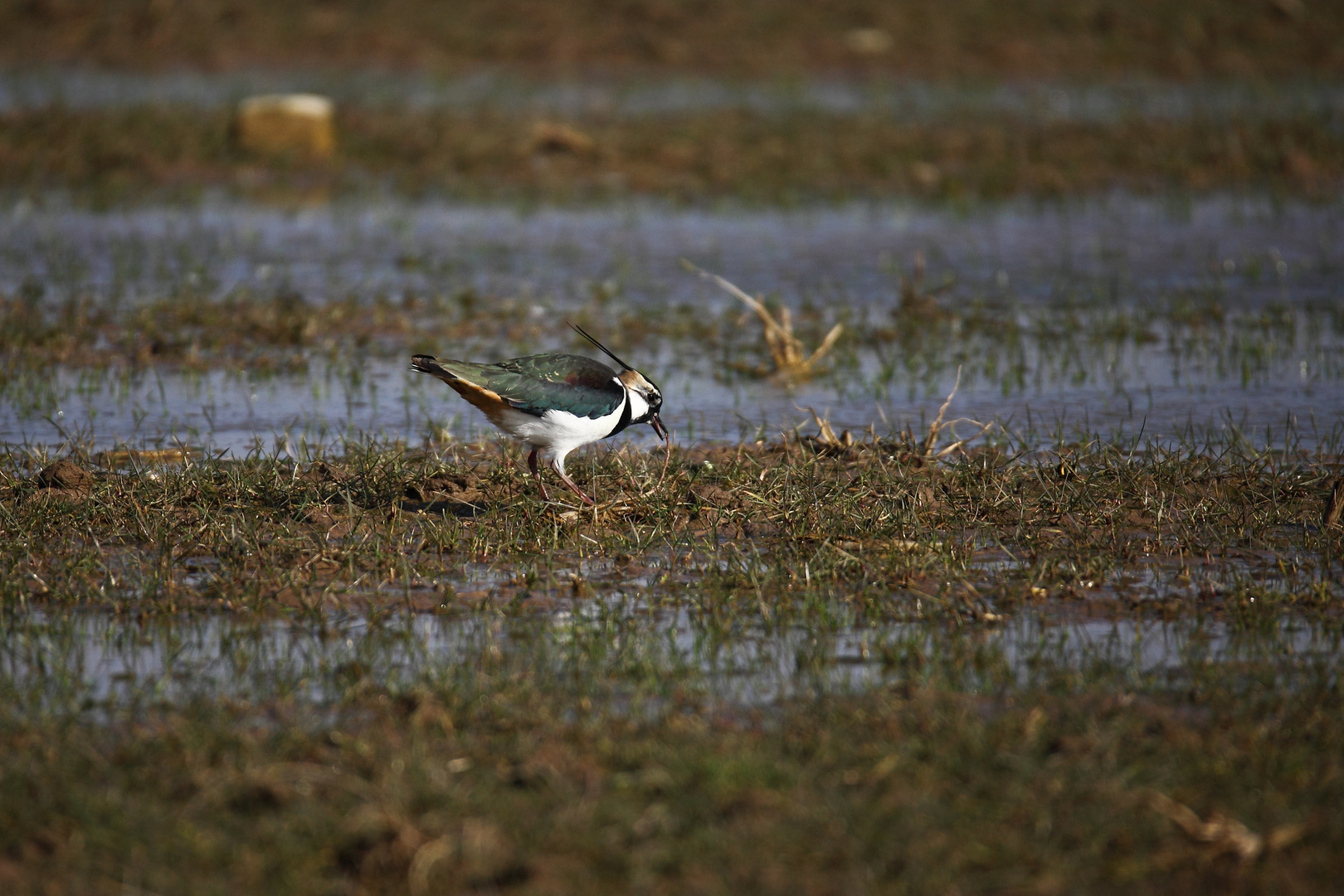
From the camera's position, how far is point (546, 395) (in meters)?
6.55

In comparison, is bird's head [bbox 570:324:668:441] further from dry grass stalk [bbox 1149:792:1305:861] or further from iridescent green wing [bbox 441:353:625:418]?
dry grass stalk [bbox 1149:792:1305:861]

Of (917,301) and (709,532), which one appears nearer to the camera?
(709,532)

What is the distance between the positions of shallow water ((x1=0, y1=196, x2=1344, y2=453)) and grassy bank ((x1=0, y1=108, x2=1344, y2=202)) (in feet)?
2.70

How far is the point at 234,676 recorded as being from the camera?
16.9 feet

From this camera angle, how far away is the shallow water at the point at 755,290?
8.88 meters

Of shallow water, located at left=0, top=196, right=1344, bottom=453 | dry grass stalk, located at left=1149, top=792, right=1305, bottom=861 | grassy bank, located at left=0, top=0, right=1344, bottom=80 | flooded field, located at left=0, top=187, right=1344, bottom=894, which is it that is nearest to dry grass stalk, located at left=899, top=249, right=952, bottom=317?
flooded field, located at left=0, top=187, right=1344, bottom=894

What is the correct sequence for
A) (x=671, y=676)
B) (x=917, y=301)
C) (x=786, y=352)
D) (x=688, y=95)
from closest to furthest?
(x=671, y=676), (x=786, y=352), (x=917, y=301), (x=688, y=95)

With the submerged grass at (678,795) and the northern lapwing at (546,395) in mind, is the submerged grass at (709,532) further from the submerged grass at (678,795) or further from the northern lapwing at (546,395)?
the submerged grass at (678,795)

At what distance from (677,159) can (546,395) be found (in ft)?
37.2

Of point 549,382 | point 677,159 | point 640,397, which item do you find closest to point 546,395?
point 549,382

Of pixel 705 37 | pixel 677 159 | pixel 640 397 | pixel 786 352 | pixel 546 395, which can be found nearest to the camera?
pixel 546 395

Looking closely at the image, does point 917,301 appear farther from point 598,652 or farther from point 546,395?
point 598,652

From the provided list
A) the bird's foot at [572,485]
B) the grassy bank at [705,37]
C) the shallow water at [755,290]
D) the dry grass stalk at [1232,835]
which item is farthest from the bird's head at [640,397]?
the grassy bank at [705,37]

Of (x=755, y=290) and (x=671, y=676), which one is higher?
(x=755, y=290)
